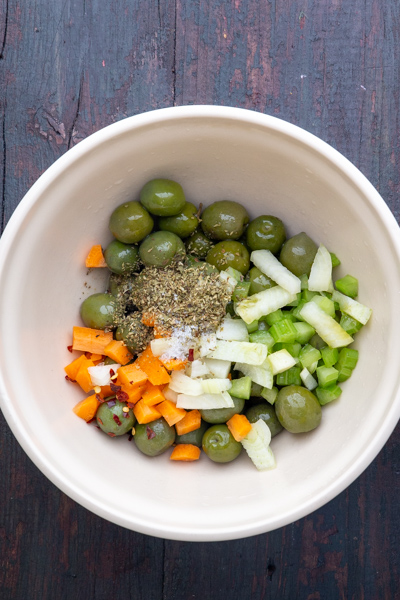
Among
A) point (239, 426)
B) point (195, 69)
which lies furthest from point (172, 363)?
point (195, 69)

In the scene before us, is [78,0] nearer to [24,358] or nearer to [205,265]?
[205,265]

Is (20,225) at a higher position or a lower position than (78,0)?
lower

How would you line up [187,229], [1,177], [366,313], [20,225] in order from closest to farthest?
[20,225]
[366,313]
[187,229]
[1,177]

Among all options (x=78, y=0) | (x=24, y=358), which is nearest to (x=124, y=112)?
(x=78, y=0)

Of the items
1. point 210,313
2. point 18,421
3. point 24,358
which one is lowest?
→ point 18,421

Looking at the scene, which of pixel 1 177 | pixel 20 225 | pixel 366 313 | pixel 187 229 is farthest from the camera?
pixel 1 177

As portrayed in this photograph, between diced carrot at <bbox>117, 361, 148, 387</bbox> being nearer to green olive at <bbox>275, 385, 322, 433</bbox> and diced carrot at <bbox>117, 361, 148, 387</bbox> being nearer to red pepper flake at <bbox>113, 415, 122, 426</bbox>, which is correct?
red pepper flake at <bbox>113, 415, 122, 426</bbox>

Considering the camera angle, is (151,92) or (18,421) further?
(151,92)
